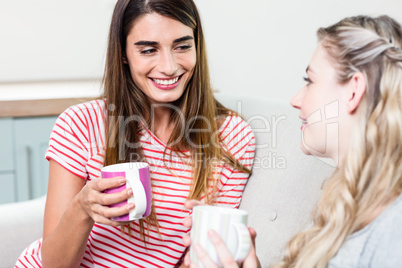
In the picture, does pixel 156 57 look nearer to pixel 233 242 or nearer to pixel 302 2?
pixel 233 242

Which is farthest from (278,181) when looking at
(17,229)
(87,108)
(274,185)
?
(17,229)

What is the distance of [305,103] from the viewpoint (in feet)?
3.06

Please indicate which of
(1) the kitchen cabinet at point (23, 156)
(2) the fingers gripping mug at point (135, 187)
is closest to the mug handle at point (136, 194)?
(2) the fingers gripping mug at point (135, 187)

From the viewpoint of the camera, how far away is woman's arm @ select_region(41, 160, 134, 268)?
0.95 meters

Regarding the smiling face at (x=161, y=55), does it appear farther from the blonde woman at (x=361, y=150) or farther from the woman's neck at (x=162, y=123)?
the blonde woman at (x=361, y=150)

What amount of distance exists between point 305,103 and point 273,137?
0.35 m

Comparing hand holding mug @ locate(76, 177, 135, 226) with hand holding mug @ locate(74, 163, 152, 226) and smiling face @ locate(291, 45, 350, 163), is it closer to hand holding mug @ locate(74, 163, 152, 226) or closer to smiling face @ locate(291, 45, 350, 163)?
hand holding mug @ locate(74, 163, 152, 226)

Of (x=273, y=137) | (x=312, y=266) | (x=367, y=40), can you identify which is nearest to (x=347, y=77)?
(x=367, y=40)

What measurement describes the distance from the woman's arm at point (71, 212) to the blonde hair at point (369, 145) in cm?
38

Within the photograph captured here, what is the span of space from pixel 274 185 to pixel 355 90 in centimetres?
44

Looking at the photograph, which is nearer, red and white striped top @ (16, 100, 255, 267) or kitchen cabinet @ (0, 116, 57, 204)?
red and white striped top @ (16, 100, 255, 267)

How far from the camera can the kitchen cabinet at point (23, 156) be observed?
84.7 inches

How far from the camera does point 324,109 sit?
885 millimetres

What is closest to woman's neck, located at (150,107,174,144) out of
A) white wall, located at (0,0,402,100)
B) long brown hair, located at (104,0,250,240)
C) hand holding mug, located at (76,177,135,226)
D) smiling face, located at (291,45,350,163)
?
long brown hair, located at (104,0,250,240)
